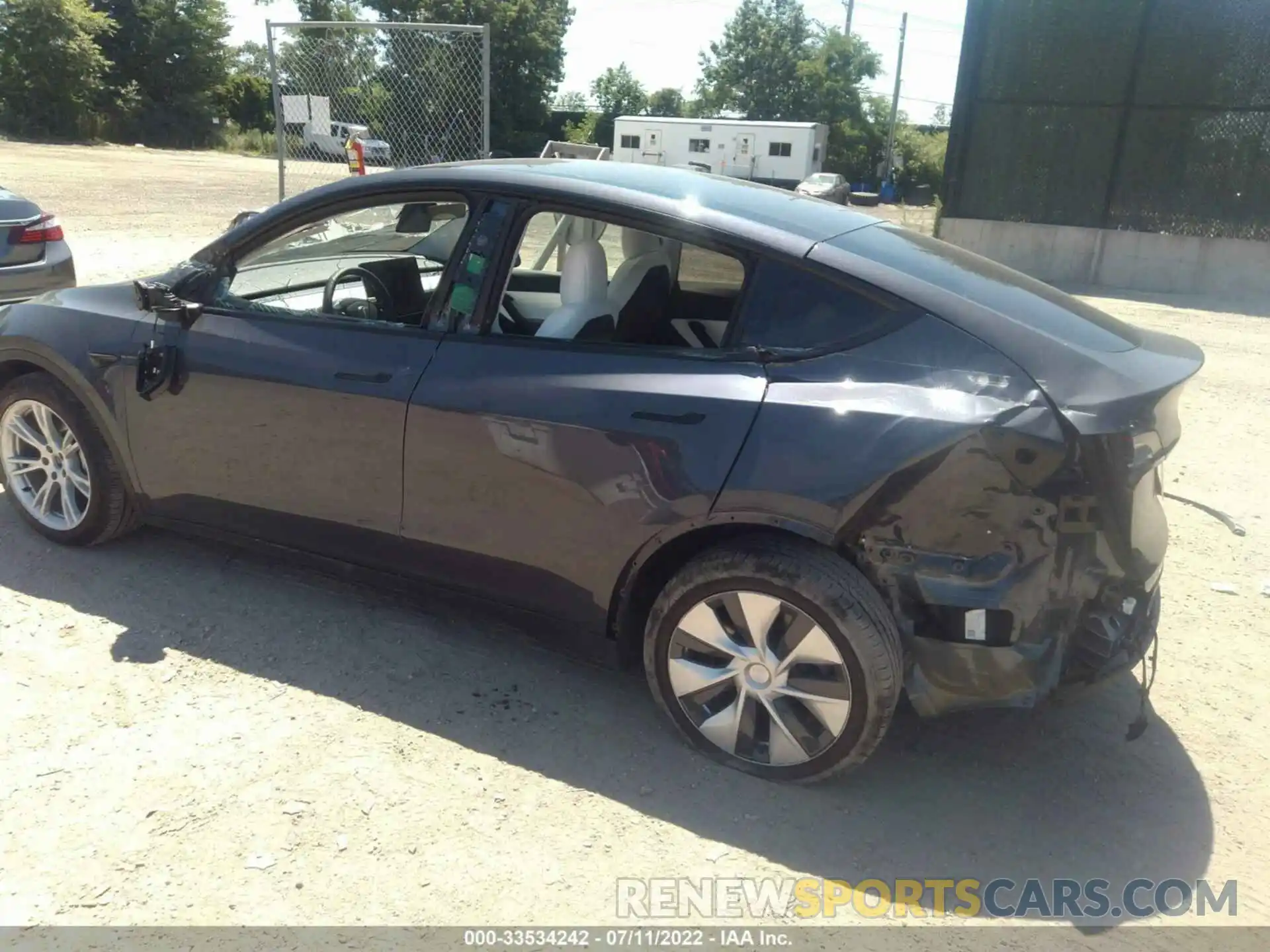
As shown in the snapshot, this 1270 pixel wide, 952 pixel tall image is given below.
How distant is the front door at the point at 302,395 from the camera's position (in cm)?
328

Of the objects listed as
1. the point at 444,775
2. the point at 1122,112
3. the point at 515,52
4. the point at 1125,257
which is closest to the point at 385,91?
the point at 444,775

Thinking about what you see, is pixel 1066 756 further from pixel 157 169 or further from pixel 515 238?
pixel 157 169

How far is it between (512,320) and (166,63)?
50245mm

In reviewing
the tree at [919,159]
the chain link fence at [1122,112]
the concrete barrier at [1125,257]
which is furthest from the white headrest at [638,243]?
the tree at [919,159]

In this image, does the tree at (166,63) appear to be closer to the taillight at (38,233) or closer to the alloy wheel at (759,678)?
the taillight at (38,233)

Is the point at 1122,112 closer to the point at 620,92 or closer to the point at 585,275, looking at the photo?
the point at 585,275

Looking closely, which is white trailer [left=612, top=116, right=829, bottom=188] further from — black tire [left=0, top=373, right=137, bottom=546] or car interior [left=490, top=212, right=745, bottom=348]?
car interior [left=490, top=212, right=745, bottom=348]

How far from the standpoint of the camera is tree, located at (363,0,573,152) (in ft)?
155

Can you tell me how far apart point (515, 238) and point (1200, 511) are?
390 cm

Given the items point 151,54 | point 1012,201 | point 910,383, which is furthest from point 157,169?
point 910,383

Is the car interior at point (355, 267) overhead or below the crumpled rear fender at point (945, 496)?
overhead

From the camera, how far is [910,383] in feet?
8.63

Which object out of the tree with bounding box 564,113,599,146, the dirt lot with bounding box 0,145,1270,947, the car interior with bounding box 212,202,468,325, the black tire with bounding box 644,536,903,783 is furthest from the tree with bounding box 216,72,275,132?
the black tire with bounding box 644,536,903,783

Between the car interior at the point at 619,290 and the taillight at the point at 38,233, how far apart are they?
5637mm
